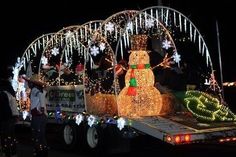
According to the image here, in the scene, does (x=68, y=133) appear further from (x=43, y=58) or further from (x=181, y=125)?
(x=181, y=125)

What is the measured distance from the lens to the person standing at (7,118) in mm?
10930

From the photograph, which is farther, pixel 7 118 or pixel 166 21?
pixel 166 21

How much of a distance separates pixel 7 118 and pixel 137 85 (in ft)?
10.6

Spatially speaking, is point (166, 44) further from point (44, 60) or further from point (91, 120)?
point (44, 60)

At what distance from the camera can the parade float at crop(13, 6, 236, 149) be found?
11633 millimetres

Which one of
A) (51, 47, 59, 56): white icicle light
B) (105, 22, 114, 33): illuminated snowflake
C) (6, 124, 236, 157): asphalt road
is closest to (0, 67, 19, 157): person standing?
(6, 124, 236, 157): asphalt road

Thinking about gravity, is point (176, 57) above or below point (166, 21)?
below

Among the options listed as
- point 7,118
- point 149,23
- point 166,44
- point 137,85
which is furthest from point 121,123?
point 166,44

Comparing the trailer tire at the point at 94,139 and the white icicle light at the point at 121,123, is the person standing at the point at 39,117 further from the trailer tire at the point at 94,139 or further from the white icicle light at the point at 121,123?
the white icicle light at the point at 121,123

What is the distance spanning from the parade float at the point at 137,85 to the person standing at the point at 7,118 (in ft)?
7.41

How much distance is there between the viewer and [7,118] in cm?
1095

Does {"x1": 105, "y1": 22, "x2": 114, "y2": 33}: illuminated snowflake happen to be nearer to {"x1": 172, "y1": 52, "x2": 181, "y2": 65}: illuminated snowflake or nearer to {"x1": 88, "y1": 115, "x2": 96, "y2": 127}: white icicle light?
{"x1": 172, "y1": 52, "x2": 181, "y2": 65}: illuminated snowflake

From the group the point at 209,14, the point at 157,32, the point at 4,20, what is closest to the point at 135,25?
the point at 157,32

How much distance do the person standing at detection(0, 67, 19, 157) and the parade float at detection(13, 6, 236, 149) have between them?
7.41 feet
